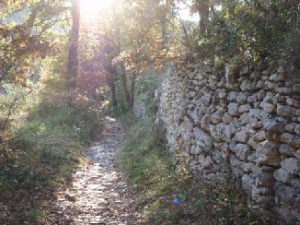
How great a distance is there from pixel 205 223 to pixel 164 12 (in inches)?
265

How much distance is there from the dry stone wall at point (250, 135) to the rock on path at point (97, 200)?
169cm

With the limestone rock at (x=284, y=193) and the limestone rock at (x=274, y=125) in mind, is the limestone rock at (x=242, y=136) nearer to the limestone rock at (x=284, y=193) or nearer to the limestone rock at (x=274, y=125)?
the limestone rock at (x=274, y=125)

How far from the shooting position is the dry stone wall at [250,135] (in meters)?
4.78

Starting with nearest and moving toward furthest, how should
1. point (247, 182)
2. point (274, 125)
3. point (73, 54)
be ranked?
point (274, 125) < point (247, 182) < point (73, 54)

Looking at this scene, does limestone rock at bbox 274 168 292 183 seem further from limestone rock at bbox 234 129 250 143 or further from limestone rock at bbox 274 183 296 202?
limestone rock at bbox 234 129 250 143

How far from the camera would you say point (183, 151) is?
876 cm

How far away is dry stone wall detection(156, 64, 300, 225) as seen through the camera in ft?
15.7

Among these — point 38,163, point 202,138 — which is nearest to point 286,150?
point 202,138

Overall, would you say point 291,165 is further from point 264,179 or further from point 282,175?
point 264,179

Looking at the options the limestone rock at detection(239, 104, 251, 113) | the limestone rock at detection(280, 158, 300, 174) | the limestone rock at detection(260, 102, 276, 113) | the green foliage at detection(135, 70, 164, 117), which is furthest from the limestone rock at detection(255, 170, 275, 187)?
the green foliage at detection(135, 70, 164, 117)

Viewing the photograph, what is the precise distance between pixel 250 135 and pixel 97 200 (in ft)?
13.3

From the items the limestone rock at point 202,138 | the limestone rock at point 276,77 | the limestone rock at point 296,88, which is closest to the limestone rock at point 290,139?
the limestone rock at point 296,88

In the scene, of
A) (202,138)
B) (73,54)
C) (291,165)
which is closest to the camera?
(291,165)

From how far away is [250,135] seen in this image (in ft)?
18.5
